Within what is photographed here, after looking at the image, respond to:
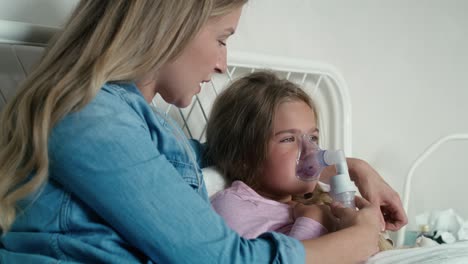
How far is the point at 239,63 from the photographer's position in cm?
146

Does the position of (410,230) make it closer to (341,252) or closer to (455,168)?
(455,168)

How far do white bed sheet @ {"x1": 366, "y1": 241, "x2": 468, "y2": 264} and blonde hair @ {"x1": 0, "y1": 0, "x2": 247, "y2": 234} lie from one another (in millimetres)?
493

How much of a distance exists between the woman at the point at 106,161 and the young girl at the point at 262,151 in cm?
26

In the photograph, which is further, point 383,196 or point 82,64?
point 383,196

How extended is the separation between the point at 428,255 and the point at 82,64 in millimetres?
635

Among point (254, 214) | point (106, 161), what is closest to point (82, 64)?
point (106, 161)

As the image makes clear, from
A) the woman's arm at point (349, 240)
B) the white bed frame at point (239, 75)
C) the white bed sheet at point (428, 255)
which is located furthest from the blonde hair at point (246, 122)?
the white bed sheet at point (428, 255)

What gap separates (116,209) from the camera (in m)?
0.77

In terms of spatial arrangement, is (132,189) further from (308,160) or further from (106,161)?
(308,160)

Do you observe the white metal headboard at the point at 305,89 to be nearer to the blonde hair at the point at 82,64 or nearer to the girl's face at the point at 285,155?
the girl's face at the point at 285,155

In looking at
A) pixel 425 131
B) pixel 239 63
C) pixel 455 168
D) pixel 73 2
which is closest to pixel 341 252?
pixel 239 63

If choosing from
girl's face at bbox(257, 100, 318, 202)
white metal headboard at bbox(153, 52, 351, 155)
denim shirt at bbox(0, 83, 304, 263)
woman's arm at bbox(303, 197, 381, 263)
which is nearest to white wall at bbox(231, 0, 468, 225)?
white metal headboard at bbox(153, 52, 351, 155)

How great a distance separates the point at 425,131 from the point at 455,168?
9.2 inches

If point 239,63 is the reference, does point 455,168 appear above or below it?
below
